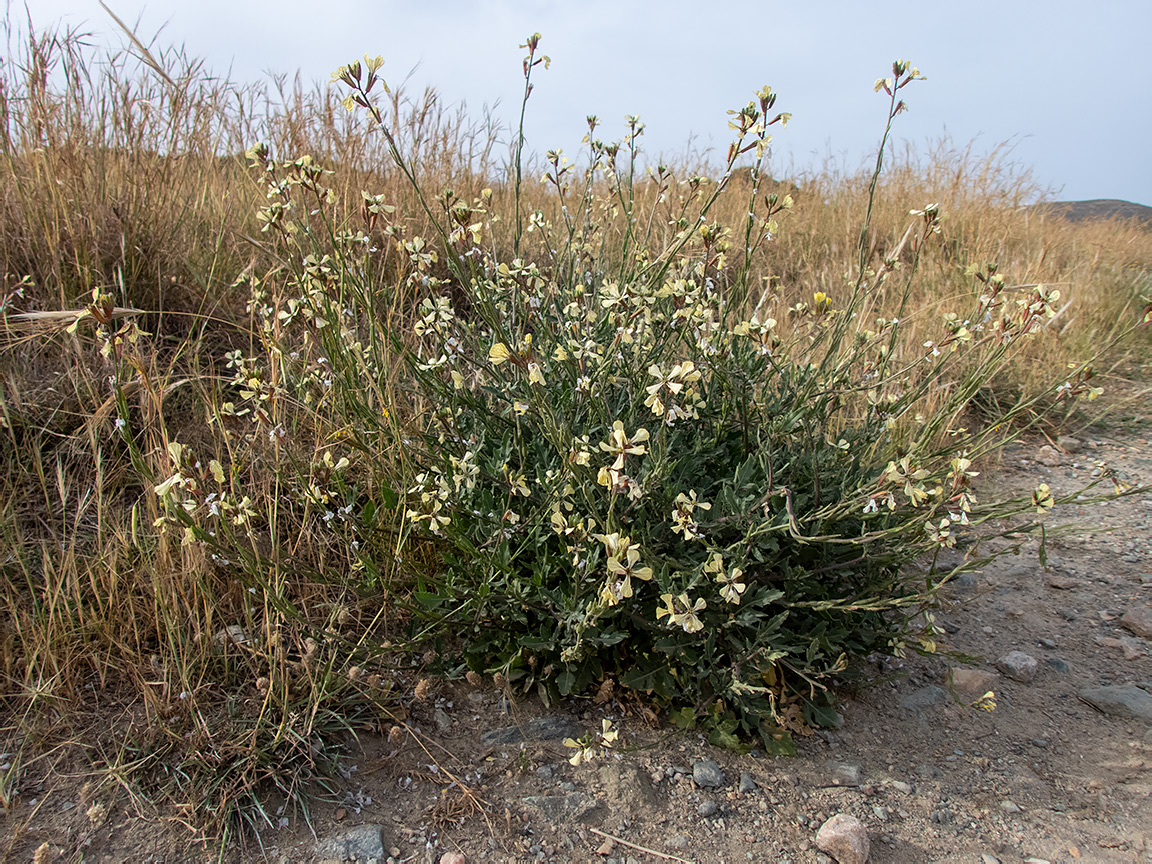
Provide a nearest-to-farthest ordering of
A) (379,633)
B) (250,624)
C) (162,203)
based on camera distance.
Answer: (250,624)
(379,633)
(162,203)

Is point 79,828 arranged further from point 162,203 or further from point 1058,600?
point 1058,600

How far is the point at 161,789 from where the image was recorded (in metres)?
1.59

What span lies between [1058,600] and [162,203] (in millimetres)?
3858

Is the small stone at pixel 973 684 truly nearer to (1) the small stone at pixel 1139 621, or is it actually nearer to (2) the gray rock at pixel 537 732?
(1) the small stone at pixel 1139 621

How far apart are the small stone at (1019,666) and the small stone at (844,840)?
935 millimetres

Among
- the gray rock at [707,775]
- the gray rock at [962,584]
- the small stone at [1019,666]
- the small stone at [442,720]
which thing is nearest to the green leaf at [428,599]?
the small stone at [442,720]

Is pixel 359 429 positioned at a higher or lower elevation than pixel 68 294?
lower

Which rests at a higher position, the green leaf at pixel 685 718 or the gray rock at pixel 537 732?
the green leaf at pixel 685 718

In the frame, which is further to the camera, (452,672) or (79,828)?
(452,672)

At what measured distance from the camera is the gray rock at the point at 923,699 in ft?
6.71

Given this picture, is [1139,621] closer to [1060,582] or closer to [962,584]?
[1060,582]

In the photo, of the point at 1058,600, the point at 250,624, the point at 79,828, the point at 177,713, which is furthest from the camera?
the point at 1058,600

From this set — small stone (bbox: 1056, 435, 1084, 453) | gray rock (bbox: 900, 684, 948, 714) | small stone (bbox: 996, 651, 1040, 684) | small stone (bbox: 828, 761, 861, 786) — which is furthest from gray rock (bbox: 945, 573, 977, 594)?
small stone (bbox: 1056, 435, 1084, 453)

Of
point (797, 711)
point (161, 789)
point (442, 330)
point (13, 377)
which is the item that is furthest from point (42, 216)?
point (797, 711)
